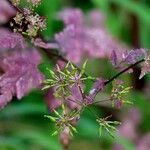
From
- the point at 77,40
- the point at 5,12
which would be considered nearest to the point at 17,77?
the point at 77,40

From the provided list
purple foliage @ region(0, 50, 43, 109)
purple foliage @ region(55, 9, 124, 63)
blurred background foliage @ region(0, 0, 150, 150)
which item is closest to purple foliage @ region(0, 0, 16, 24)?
blurred background foliage @ region(0, 0, 150, 150)

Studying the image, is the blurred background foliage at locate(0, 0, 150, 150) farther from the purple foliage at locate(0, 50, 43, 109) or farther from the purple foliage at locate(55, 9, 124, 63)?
the purple foliage at locate(0, 50, 43, 109)

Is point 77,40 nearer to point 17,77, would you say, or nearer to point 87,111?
point 17,77

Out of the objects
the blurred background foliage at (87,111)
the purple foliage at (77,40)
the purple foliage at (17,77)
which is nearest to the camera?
the purple foliage at (17,77)

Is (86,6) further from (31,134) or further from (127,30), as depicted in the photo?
(31,134)

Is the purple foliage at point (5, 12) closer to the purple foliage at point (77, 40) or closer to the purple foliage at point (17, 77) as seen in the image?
the purple foliage at point (77, 40)

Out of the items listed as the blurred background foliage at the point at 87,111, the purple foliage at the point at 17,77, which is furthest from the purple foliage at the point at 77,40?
the purple foliage at the point at 17,77
